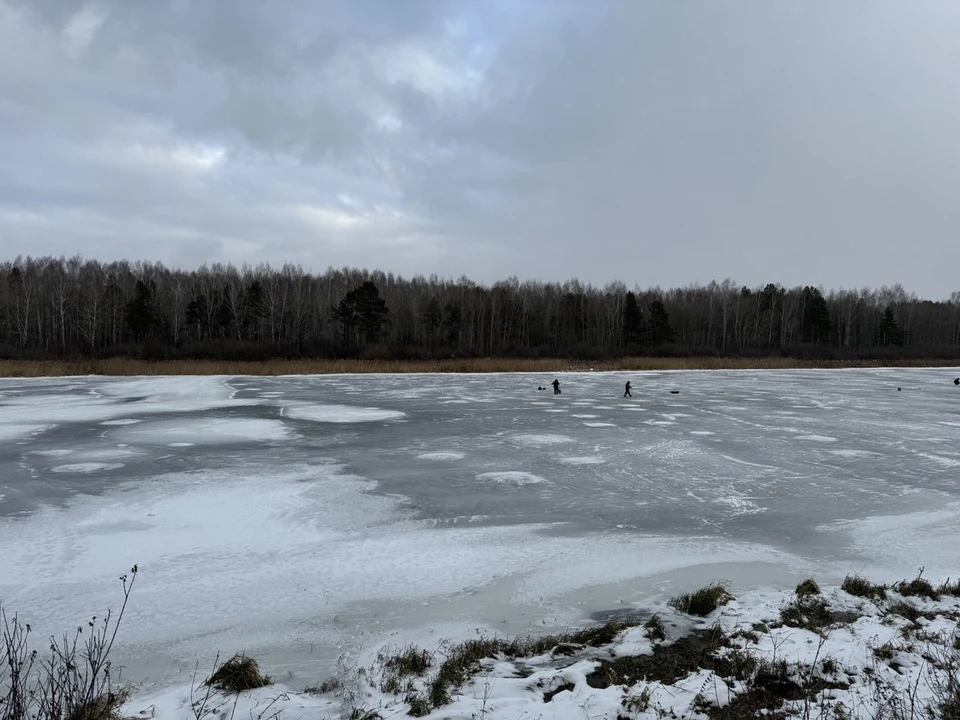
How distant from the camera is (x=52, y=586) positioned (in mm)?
4277

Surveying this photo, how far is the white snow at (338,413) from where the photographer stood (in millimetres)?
13039

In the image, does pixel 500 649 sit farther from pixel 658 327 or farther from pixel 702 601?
pixel 658 327

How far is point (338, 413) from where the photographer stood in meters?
14.0

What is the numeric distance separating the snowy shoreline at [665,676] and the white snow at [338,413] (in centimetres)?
972

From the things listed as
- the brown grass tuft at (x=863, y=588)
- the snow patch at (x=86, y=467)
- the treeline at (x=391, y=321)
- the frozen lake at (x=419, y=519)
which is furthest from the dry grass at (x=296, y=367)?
the brown grass tuft at (x=863, y=588)

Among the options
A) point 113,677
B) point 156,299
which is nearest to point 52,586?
point 113,677

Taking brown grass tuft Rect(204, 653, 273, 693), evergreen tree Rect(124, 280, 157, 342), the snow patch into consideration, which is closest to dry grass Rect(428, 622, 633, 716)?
brown grass tuft Rect(204, 653, 273, 693)

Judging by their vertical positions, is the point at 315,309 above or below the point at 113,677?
above

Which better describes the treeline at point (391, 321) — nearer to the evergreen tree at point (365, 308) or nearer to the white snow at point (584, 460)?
the evergreen tree at point (365, 308)

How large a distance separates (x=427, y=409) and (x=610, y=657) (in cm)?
1159

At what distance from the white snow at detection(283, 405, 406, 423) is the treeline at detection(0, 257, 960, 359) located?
2362 cm

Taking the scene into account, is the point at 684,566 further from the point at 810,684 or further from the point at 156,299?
the point at 156,299

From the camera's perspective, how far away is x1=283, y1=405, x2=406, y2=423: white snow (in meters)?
13.0

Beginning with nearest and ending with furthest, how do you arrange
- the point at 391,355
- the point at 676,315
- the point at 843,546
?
1. the point at 843,546
2. the point at 391,355
3. the point at 676,315
